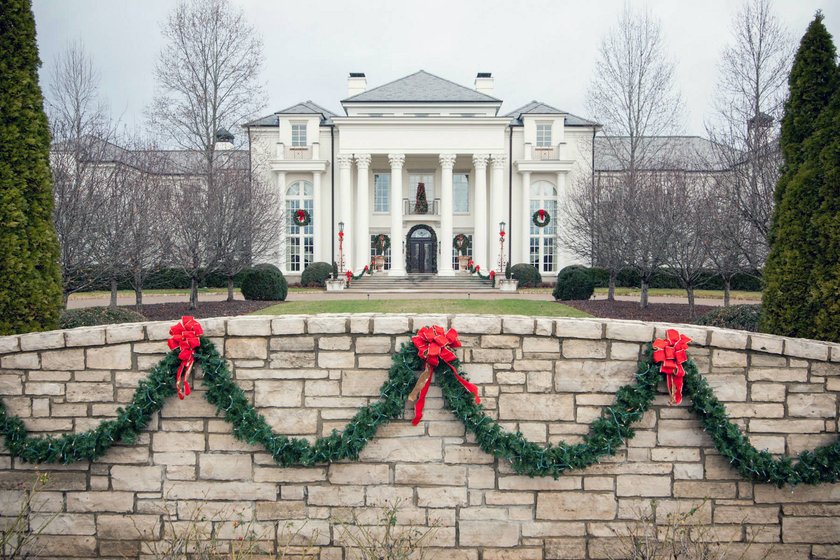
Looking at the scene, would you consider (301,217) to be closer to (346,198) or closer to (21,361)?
(346,198)

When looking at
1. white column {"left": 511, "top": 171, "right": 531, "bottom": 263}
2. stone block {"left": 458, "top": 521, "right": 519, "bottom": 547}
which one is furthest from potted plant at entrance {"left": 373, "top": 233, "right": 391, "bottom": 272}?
stone block {"left": 458, "top": 521, "right": 519, "bottom": 547}

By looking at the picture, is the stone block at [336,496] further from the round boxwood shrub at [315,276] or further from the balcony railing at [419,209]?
the balcony railing at [419,209]

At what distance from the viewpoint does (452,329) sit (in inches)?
183

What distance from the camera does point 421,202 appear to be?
36.0 metres

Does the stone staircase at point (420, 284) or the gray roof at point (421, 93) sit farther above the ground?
the gray roof at point (421, 93)

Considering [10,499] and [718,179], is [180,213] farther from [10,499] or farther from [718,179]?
[718,179]

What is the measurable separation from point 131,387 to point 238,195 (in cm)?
1700

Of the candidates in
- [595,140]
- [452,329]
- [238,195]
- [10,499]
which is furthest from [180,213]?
[595,140]

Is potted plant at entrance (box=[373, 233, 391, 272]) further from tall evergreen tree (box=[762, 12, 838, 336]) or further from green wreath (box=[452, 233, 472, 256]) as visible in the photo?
tall evergreen tree (box=[762, 12, 838, 336])

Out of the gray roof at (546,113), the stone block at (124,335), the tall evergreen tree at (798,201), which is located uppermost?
the gray roof at (546,113)

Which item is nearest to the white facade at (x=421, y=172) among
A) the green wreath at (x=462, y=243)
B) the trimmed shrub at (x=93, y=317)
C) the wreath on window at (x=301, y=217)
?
the green wreath at (x=462, y=243)

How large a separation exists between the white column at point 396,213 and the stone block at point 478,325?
1098 inches

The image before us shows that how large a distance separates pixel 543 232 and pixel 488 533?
3242 cm

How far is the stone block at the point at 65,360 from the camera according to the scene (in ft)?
16.0
